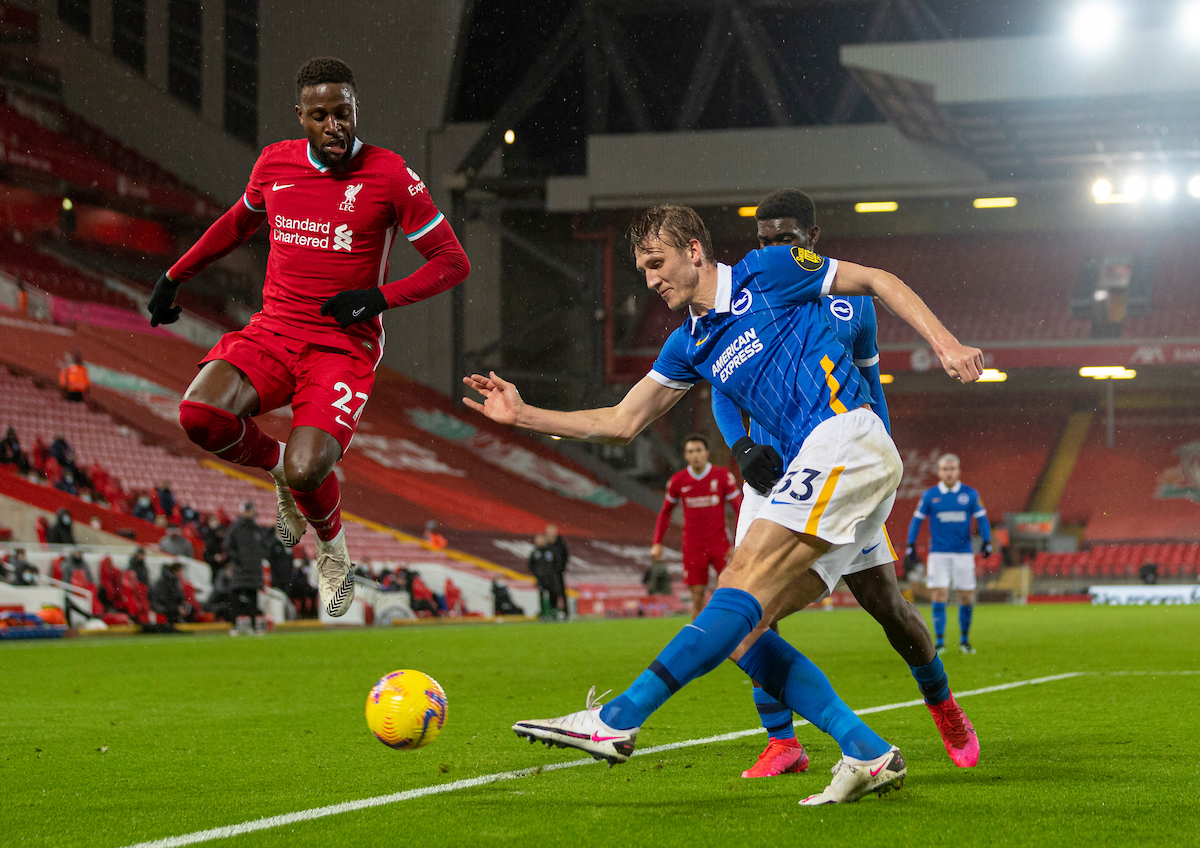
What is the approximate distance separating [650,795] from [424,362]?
1322 inches

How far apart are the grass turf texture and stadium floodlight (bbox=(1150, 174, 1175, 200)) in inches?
912

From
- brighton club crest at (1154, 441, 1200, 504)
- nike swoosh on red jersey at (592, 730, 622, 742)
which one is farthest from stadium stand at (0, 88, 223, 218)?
nike swoosh on red jersey at (592, 730, 622, 742)

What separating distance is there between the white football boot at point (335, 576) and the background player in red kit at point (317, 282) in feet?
1.50

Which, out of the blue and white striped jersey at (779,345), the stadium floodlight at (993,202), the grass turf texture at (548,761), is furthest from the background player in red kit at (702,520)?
the stadium floodlight at (993,202)

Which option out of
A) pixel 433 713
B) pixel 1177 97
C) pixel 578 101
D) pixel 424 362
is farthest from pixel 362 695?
pixel 578 101

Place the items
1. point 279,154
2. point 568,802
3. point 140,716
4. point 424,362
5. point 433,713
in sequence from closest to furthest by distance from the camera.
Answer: point 568,802, point 433,713, point 279,154, point 140,716, point 424,362

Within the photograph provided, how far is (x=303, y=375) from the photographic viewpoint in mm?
5500

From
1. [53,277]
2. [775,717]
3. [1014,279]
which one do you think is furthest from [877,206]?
[775,717]

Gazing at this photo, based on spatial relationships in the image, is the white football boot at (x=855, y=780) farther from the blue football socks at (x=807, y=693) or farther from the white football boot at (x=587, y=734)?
the white football boot at (x=587, y=734)

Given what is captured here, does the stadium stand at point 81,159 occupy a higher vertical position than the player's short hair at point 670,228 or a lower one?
higher

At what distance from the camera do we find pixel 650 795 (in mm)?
4496

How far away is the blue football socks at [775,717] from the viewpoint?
4984mm

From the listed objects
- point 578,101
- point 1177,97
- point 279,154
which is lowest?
point 279,154

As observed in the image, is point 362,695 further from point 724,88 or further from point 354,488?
point 724,88
